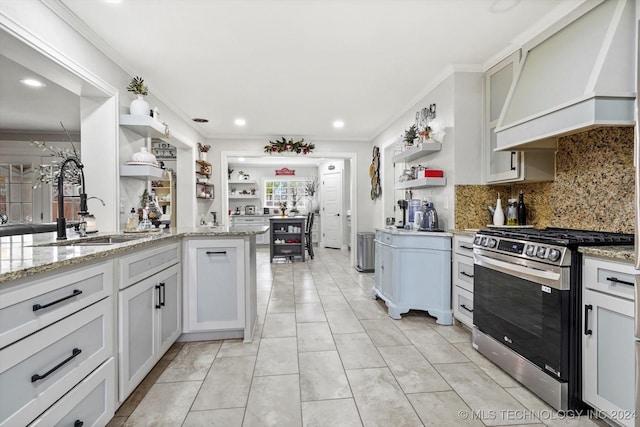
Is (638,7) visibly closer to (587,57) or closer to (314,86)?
(587,57)

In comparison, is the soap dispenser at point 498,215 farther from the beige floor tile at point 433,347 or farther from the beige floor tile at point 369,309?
the beige floor tile at point 369,309

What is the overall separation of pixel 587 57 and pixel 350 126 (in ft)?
12.4

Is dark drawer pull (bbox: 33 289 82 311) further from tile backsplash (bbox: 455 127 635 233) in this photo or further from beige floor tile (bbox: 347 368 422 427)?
tile backsplash (bbox: 455 127 635 233)

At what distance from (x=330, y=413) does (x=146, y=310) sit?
1.26 m

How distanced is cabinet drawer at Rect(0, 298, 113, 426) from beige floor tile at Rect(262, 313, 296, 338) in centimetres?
153

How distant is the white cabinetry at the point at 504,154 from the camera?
8.77 ft

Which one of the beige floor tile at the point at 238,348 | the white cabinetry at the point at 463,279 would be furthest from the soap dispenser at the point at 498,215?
the beige floor tile at the point at 238,348

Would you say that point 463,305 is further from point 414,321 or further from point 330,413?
point 330,413

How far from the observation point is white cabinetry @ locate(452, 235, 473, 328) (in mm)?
2805

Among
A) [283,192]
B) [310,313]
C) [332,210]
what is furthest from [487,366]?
[283,192]

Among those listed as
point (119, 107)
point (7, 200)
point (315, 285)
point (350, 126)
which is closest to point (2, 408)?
point (119, 107)

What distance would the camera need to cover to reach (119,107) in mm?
2965

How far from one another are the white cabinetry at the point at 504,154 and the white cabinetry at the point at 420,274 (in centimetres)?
77

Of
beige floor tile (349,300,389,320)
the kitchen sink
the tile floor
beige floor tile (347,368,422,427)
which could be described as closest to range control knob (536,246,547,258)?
the tile floor
